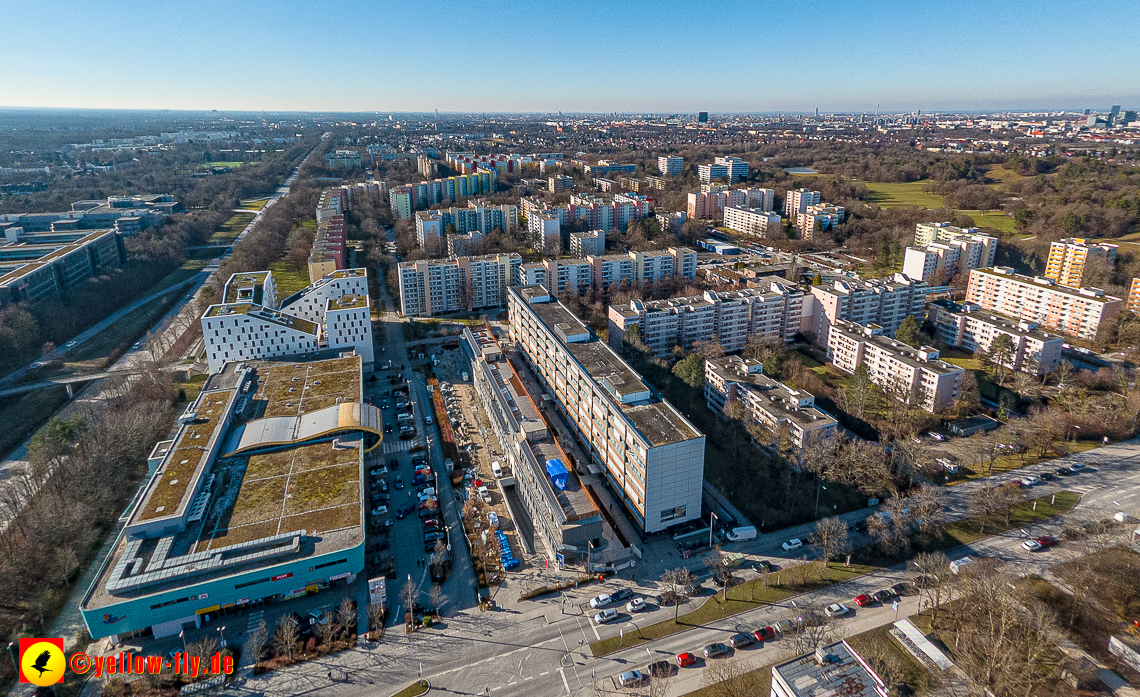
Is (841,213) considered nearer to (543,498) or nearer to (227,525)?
(543,498)

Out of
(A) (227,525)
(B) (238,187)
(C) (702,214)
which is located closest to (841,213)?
(C) (702,214)

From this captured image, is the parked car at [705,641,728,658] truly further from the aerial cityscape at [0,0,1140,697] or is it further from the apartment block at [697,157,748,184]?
the apartment block at [697,157,748,184]

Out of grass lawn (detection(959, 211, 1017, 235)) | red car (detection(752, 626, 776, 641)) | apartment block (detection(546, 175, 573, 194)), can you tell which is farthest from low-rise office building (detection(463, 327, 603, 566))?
apartment block (detection(546, 175, 573, 194))

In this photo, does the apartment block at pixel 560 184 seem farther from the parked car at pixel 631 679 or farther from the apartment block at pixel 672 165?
the parked car at pixel 631 679

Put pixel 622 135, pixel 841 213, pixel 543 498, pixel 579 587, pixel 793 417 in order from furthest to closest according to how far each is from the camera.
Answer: pixel 622 135 < pixel 841 213 < pixel 793 417 < pixel 543 498 < pixel 579 587

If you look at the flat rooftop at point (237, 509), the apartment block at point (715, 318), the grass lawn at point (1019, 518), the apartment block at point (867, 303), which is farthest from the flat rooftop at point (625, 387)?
the apartment block at point (867, 303)

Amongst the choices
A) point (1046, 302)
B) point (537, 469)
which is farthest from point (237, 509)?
point (1046, 302)
